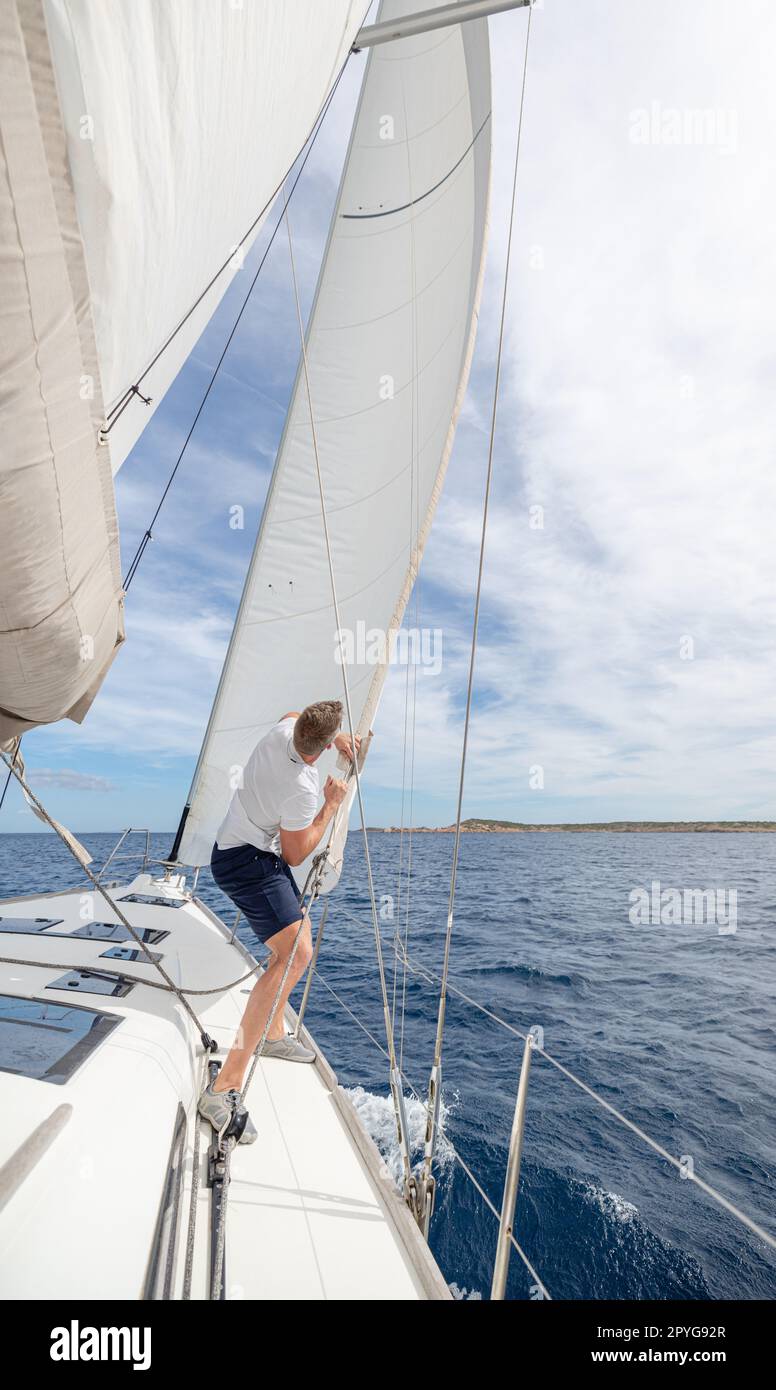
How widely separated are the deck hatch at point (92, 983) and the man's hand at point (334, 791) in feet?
3.55

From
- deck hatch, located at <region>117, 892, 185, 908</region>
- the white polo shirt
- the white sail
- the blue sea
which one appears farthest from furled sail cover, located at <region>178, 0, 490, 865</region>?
the white sail

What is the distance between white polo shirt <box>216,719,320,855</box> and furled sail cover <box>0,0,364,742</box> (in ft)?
3.69

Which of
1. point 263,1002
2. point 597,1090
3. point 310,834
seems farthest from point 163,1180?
point 597,1090

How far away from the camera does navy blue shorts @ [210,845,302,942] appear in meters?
2.41

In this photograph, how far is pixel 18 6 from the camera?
0.57 metres

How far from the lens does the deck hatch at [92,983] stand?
2273 millimetres

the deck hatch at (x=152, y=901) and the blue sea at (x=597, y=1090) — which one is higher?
the deck hatch at (x=152, y=901)

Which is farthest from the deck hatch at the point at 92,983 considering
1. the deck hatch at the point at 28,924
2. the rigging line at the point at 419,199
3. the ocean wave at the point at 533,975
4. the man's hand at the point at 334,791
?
the ocean wave at the point at 533,975

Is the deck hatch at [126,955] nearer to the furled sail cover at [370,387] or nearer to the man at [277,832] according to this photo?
the man at [277,832]

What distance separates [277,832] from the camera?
8.37 feet

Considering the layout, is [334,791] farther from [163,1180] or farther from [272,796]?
[163,1180]

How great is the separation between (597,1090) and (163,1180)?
14.6ft
